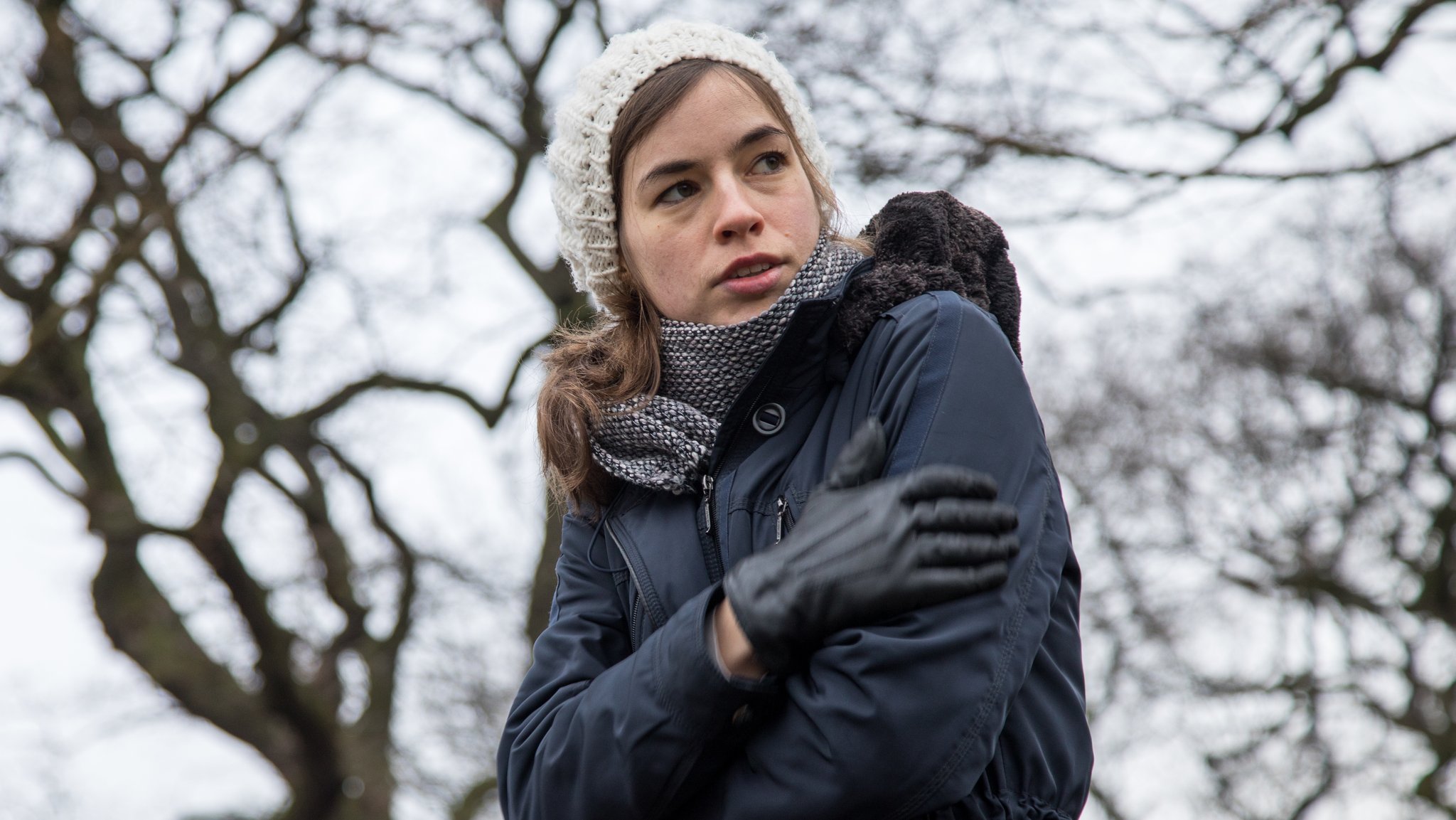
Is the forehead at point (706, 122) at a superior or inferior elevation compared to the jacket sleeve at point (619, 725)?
superior

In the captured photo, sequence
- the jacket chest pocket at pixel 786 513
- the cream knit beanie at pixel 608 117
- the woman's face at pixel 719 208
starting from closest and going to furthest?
the jacket chest pocket at pixel 786 513 < the woman's face at pixel 719 208 < the cream knit beanie at pixel 608 117

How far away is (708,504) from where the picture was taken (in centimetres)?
189

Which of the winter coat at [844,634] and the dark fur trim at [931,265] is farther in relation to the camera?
the dark fur trim at [931,265]

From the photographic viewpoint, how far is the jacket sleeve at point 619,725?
1.60 m

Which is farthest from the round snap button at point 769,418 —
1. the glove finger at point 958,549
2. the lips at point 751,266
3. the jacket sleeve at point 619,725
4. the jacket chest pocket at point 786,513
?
the glove finger at point 958,549

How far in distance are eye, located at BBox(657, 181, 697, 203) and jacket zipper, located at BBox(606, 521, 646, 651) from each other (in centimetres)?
51

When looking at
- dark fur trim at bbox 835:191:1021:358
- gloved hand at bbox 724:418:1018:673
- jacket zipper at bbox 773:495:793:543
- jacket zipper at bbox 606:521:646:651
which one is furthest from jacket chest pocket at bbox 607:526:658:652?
dark fur trim at bbox 835:191:1021:358

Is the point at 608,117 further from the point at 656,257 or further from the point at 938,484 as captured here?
the point at 938,484

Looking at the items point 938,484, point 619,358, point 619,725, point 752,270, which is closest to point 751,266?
point 752,270

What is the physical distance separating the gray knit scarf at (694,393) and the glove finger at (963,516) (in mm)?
456

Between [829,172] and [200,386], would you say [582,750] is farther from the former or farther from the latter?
[200,386]

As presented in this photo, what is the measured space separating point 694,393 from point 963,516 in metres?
A: 0.59

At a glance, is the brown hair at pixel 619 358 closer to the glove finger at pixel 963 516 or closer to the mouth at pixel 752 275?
the mouth at pixel 752 275

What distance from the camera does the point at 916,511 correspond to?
4.91 ft
